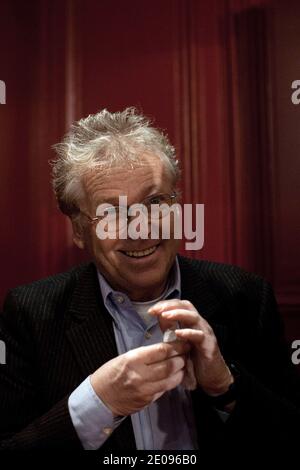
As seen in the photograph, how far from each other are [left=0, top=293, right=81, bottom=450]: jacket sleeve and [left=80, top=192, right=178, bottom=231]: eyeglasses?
1.02 ft

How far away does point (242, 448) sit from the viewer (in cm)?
93

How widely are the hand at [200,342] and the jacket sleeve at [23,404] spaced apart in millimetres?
264

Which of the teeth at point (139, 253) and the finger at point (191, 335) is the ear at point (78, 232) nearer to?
the teeth at point (139, 253)

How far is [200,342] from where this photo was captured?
A: 2.82 ft

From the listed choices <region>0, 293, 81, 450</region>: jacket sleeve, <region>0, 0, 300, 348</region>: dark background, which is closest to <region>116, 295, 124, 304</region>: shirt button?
<region>0, 293, 81, 450</region>: jacket sleeve

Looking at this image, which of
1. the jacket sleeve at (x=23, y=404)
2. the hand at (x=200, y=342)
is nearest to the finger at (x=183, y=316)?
the hand at (x=200, y=342)

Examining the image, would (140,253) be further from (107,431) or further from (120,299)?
(107,431)

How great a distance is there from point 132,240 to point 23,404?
0.42m

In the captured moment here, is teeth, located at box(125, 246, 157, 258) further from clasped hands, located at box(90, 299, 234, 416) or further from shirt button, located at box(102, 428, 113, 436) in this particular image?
shirt button, located at box(102, 428, 113, 436)

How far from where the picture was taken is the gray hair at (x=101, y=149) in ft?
3.40

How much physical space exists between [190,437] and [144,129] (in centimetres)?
69

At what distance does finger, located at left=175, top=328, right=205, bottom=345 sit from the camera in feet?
2.71
